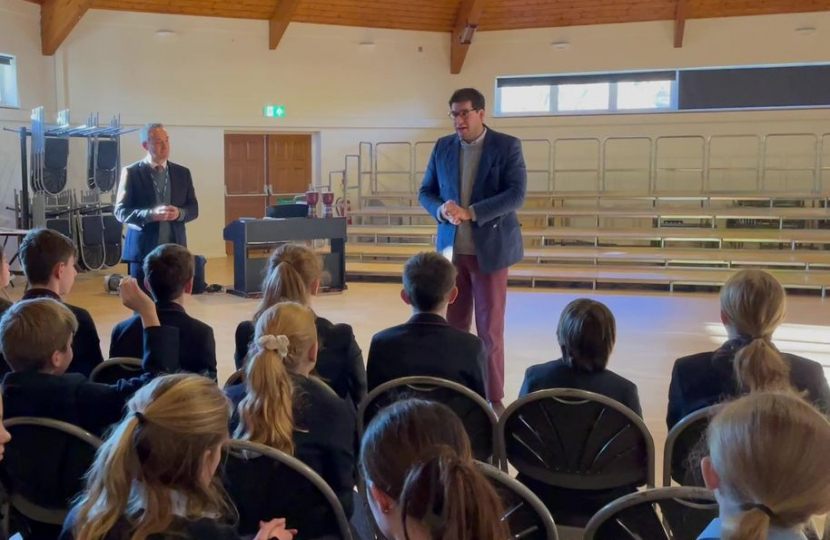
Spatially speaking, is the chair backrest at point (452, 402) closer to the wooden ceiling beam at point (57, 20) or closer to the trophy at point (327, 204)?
the trophy at point (327, 204)

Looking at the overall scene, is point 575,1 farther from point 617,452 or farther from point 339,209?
point 617,452

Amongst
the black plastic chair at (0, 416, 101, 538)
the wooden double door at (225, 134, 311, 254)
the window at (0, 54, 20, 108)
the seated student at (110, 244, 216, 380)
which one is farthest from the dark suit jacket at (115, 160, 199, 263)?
the wooden double door at (225, 134, 311, 254)

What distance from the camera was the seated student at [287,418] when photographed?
1.69 m

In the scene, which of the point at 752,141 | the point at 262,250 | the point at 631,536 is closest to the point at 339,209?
the point at 262,250

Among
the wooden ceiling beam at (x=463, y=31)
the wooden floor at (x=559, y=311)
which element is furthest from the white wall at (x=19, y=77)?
the wooden ceiling beam at (x=463, y=31)

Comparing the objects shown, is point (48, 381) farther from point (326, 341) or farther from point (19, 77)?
point (19, 77)

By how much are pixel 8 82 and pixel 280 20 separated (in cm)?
366

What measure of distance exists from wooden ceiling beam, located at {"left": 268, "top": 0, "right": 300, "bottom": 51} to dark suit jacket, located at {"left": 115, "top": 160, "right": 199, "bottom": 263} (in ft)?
23.0

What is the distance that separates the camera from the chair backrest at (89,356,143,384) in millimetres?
Answer: 2391

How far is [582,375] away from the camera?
2.21 metres

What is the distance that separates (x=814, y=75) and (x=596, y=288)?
15.8ft

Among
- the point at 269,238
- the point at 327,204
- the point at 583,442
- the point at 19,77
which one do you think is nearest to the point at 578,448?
the point at 583,442

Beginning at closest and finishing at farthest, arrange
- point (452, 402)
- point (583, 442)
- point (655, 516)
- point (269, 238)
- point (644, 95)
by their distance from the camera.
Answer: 1. point (655, 516)
2. point (583, 442)
3. point (452, 402)
4. point (269, 238)
5. point (644, 95)

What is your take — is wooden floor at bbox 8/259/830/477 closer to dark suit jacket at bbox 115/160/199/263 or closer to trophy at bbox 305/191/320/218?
trophy at bbox 305/191/320/218
